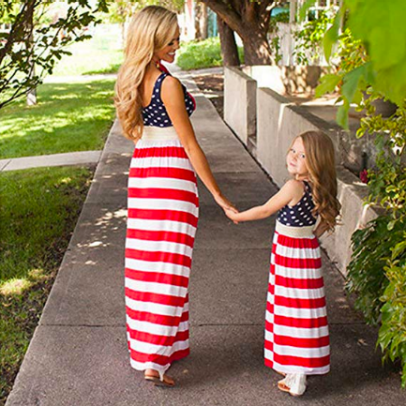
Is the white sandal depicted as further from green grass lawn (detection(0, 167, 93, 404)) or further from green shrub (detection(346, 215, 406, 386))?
green grass lawn (detection(0, 167, 93, 404))

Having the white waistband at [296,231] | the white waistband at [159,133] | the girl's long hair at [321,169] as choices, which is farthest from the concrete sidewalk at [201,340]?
the white waistband at [159,133]

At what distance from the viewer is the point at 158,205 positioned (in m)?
4.15

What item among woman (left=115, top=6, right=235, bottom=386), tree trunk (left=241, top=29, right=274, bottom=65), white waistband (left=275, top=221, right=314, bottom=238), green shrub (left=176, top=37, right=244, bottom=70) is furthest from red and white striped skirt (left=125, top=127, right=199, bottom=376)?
green shrub (left=176, top=37, right=244, bottom=70)

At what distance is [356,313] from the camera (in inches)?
209

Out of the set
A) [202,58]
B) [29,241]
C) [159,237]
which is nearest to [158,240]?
[159,237]

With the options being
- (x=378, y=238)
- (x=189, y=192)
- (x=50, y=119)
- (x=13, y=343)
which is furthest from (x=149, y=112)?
(x=50, y=119)

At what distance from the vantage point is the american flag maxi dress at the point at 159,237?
4.14 meters

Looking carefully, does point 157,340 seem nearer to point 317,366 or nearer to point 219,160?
point 317,366

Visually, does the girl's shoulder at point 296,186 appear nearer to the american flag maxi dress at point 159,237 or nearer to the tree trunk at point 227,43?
the american flag maxi dress at point 159,237

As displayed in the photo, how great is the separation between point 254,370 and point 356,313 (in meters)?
1.14

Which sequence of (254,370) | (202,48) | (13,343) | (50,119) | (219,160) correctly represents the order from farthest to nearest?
(202,48) → (50,119) → (219,160) → (13,343) → (254,370)

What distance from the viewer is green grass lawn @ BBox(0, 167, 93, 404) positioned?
5.23m

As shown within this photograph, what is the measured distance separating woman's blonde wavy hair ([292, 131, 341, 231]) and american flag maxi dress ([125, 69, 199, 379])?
68 cm

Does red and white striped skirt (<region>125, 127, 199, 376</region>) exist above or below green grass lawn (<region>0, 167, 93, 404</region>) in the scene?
above
